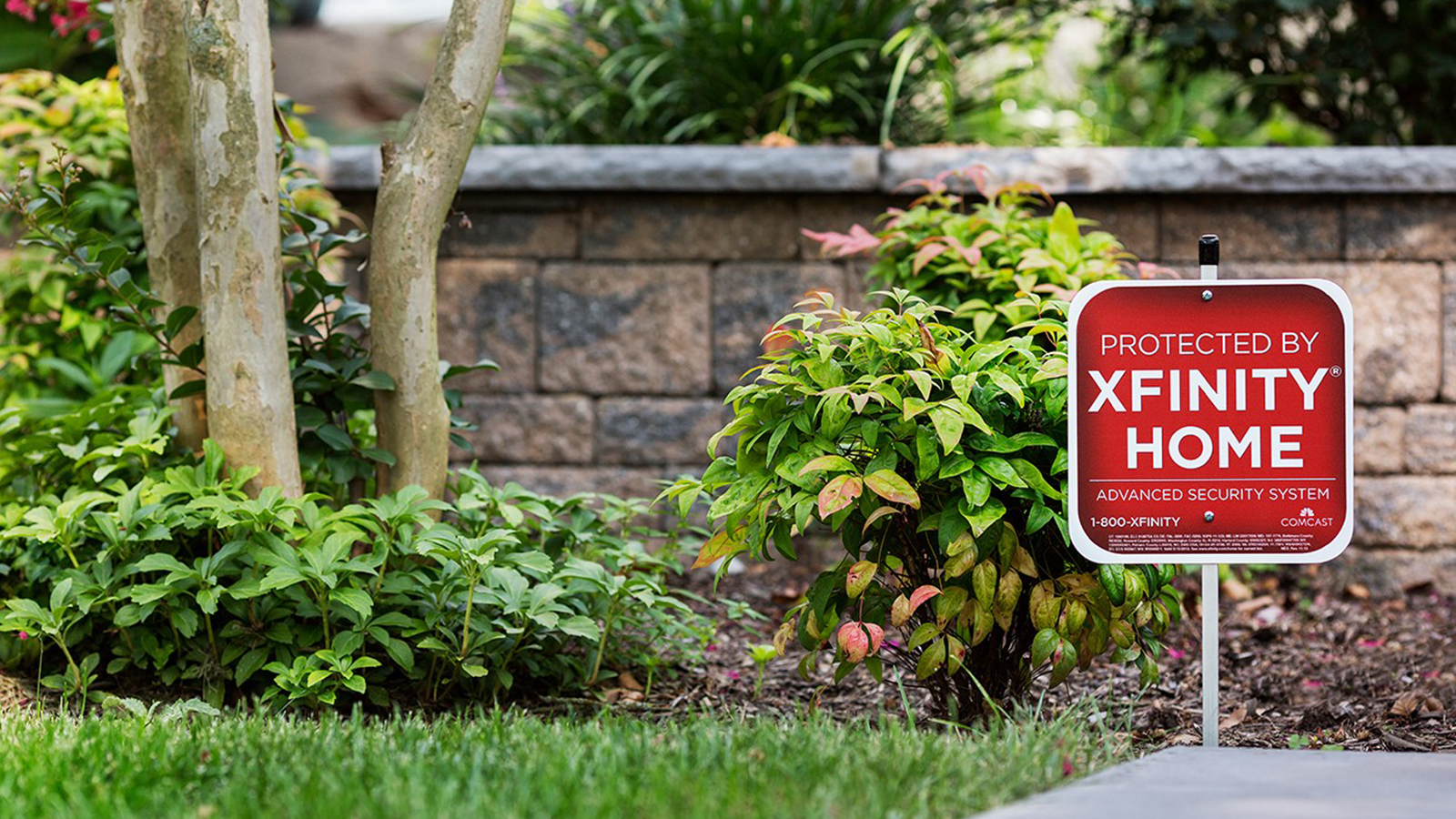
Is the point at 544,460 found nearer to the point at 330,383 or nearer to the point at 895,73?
the point at 330,383

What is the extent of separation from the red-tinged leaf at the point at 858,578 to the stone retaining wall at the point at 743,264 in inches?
94.4

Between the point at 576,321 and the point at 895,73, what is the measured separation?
1628 millimetres

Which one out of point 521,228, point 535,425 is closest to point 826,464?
point 535,425

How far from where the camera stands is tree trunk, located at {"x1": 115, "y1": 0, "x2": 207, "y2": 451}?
11.9 feet

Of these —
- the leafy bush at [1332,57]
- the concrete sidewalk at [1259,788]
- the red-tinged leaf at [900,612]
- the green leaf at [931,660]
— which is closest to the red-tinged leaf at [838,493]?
the red-tinged leaf at [900,612]

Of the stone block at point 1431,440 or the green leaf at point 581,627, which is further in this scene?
the stone block at point 1431,440

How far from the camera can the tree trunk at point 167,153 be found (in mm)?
3641

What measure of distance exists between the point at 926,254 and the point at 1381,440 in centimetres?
237

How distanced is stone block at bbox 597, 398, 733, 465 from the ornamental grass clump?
211 cm

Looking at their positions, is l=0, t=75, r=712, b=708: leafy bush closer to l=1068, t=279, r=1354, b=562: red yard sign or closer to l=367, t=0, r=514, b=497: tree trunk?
l=367, t=0, r=514, b=497: tree trunk

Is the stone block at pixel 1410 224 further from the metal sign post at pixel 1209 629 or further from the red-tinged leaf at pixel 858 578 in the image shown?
the red-tinged leaf at pixel 858 578

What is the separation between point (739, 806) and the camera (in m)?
2.03

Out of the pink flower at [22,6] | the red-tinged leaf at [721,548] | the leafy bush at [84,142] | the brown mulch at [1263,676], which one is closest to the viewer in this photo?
the red-tinged leaf at [721,548]

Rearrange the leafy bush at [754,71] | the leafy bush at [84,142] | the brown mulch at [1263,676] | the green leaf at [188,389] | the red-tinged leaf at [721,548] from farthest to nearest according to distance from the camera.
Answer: the leafy bush at [754,71], the leafy bush at [84,142], the green leaf at [188,389], the brown mulch at [1263,676], the red-tinged leaf at [721,548]
